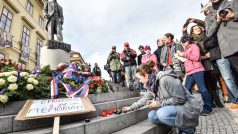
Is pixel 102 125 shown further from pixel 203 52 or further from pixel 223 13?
pixel 203 52

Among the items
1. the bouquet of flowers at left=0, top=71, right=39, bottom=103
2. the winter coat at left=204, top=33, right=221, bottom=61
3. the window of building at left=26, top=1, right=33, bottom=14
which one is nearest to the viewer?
the bouquet of flowers at left=0, top=71, right=39, bottom=103

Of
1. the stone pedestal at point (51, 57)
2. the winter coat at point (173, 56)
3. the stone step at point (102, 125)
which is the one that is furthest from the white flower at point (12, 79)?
the stone pedestal at point (51, 57)

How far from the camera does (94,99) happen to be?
10.8 feet

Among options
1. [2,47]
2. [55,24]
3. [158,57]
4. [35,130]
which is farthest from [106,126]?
[2,47]

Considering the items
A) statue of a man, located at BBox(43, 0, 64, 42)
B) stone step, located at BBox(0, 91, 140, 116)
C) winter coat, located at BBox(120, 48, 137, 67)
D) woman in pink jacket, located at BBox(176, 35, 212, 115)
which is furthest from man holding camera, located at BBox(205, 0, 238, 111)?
statue of a man, located at BBox(43, 0, 64, 42)

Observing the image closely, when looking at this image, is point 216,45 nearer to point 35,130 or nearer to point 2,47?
point 35,130

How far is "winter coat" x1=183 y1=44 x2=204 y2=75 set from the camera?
4.04 metres

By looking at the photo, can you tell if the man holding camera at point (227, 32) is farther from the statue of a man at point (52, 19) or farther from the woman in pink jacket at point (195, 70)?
the statue of a man at point (52, 19)

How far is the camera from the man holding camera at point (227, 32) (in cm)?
300

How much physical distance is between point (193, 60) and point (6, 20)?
639 inches

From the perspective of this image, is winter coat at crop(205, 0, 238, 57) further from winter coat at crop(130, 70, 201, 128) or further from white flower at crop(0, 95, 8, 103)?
white flower at crop(0, 95, 8, 103)

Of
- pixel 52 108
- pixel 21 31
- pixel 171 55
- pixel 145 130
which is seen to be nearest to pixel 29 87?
pixel 52 108

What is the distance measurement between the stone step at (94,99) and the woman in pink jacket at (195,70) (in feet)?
4.62

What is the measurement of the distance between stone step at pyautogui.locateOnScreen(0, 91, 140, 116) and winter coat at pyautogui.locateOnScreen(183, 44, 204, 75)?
1441 mm
